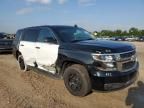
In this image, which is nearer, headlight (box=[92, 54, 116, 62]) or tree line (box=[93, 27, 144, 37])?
headlight (box=[92, 54, 116, 62])

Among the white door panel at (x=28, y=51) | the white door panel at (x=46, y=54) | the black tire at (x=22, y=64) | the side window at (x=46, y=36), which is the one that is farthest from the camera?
the black tire at (x=22, y=64)

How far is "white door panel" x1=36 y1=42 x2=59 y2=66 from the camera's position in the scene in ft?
21.6

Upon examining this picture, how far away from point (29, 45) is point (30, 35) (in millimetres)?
441

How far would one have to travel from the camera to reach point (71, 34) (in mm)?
6965

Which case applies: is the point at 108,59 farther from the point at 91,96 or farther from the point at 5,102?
the point at 5,102

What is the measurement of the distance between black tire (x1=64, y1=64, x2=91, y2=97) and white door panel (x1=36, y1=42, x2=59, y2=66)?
0.70m

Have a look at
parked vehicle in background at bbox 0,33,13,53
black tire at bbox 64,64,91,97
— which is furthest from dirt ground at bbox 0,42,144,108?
parked vehicle in background at bbox 0,33,13,53

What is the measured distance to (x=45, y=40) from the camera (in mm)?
7039

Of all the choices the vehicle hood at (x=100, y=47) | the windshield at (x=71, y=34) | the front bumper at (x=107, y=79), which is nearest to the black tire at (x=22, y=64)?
the windshield at (x=71, y=34)

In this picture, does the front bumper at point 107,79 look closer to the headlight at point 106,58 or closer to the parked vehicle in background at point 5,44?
the headlight at point 106,58

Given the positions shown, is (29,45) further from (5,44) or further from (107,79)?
(5,44)

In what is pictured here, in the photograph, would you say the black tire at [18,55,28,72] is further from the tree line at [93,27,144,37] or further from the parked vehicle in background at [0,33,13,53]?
the tree line at [93,27,144,37]

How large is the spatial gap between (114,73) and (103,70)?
26cm

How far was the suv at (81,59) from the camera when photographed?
5.33 metres
